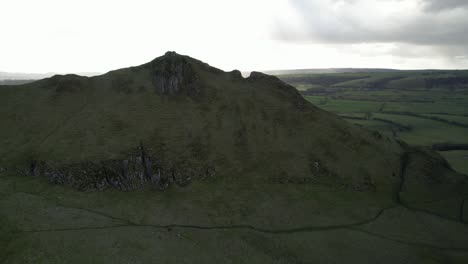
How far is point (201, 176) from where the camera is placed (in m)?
66.9

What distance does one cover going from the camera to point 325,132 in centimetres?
8050

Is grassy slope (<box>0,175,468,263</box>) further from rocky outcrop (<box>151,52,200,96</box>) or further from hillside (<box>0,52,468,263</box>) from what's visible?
rocky outcrop (<box>151,52,200,96</box>)

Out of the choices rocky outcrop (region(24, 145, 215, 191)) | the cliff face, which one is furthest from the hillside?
the cliff face

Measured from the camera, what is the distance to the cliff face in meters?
64.6

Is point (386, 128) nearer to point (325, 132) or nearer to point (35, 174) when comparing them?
point (325, 132)

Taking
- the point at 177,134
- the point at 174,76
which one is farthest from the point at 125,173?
the point at 174,76

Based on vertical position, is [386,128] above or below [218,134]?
below

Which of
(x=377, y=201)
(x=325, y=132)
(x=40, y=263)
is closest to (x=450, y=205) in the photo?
(x=377, y=201)

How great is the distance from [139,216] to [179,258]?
1489 cm

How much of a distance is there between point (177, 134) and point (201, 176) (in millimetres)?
13933

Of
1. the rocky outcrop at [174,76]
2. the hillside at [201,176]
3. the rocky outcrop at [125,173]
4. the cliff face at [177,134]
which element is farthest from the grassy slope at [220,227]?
the rocky outcrop at [174,76]

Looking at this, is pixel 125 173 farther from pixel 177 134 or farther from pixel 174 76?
pixel 174 76

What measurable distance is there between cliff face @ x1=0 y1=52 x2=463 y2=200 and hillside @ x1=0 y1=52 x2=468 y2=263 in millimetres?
348

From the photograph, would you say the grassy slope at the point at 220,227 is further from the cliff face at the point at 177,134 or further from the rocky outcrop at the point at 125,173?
the cliff face at the point at 177,134
